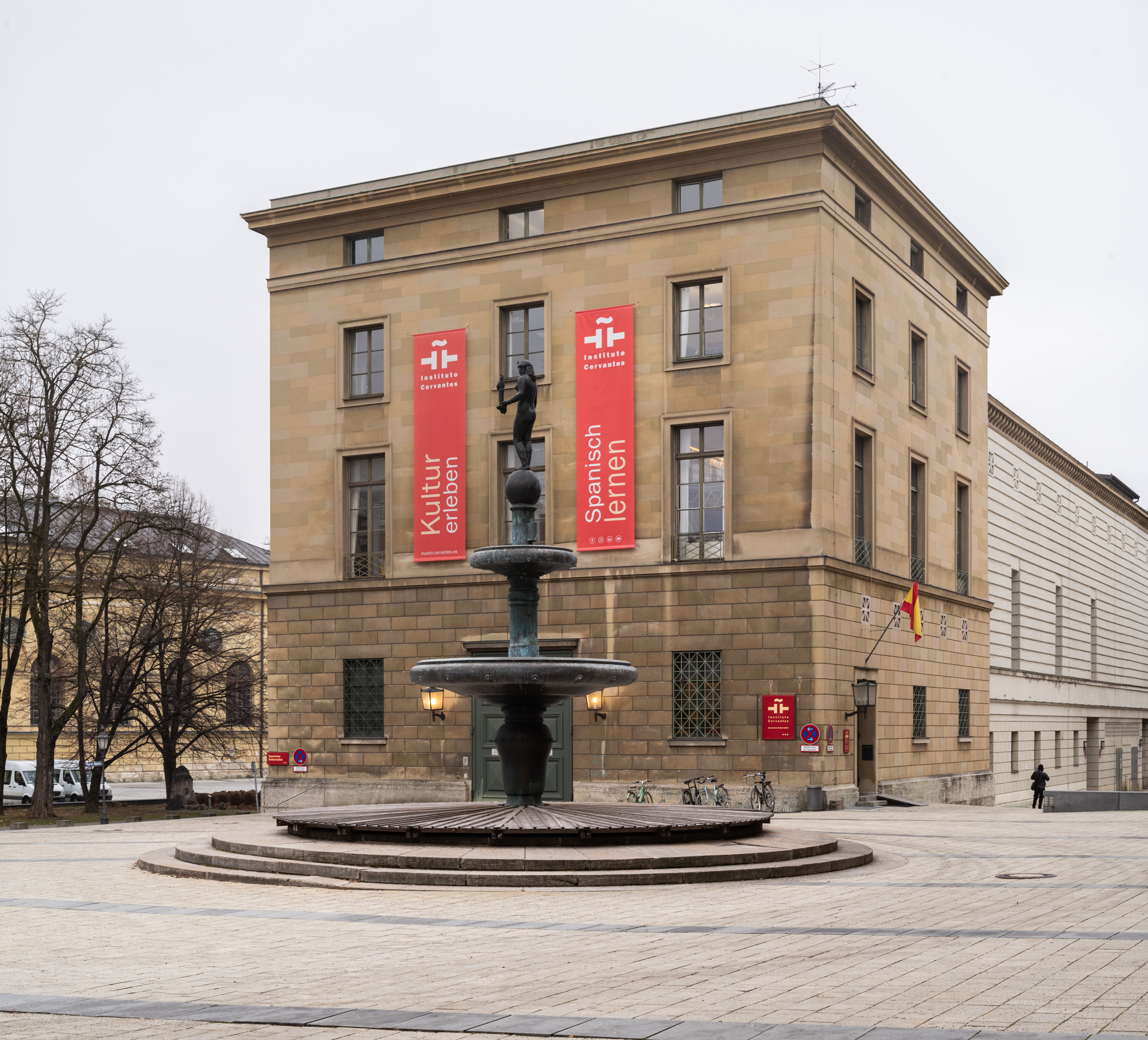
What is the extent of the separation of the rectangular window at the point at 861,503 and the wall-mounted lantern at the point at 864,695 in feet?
10.0

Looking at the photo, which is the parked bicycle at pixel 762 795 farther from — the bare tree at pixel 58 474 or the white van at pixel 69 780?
the white van at pixel 69 780

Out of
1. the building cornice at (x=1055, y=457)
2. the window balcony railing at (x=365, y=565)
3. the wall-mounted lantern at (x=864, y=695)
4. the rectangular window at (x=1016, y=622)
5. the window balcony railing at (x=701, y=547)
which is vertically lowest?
the wall-mounted lantern at (x=864, y=695)

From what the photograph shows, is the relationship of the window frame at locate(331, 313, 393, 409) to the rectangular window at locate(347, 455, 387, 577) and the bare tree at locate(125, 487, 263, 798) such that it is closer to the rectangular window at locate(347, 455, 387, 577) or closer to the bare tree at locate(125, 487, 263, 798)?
the rectangular window at locate(347, 455, 387, 577)

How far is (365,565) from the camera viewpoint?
40.2m

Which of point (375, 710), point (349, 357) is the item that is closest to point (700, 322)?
point (349, 357)

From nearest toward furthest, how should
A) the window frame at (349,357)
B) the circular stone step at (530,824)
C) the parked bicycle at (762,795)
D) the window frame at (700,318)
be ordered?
the circular stone step at (530,824) < the parked bicycle at (762,795) < the window frame at (700,318) < the window frame at (349,357)

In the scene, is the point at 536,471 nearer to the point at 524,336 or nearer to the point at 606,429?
the point at 606,429

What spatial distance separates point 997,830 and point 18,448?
31.1 metres

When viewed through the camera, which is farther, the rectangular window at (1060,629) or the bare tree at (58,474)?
the rectangular window at (1060,629)

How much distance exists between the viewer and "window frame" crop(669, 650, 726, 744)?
34531 millimetres

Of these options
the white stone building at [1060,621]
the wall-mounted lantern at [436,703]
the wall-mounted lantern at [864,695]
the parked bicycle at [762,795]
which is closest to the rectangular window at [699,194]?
the wall-mounted lantern at [864,695]

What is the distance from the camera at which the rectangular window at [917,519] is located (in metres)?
40.9

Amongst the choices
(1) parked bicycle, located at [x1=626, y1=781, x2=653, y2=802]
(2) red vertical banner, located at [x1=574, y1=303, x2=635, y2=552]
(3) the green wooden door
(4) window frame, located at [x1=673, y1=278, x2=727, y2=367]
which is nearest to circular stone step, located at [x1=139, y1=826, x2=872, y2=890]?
(1) parked bicycle, located at [x1=626, y1=781, x2=653, y2=802]

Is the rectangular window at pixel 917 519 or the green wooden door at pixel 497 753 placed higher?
the rectangular window at pixel 917 519
